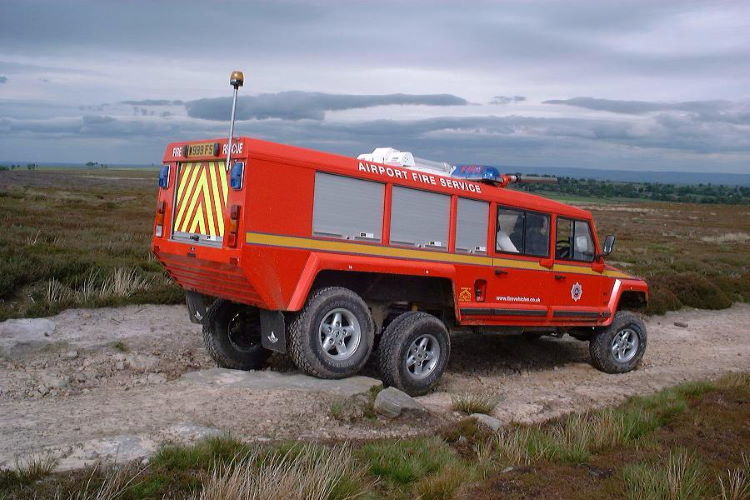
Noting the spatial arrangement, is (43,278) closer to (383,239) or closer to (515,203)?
(383,239)

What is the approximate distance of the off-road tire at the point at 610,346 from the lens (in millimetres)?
11305

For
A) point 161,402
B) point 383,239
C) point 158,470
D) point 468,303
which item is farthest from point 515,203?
point 158,470

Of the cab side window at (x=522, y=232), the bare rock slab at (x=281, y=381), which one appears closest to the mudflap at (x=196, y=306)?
the bare rock slab at (x=281, y=381)

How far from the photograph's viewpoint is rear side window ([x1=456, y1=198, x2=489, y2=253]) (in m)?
8.95

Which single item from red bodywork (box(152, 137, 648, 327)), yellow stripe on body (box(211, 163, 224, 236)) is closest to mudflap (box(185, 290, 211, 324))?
red bodywork (box(152, 137, 648, 327))

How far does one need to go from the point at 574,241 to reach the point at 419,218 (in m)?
3.28

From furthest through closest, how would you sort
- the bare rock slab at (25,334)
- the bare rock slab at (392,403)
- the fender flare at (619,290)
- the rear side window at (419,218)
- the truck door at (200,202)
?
1. the fender flare at (619,290)
2. the bare rock slab at (25,334)
3. the rear side window at (419,218)
4. the truck door at (200,202)
5. the bare rock slab at (392,403)

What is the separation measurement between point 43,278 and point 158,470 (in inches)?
350

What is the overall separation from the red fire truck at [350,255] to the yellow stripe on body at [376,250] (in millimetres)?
14

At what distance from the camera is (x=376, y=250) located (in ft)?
26.3

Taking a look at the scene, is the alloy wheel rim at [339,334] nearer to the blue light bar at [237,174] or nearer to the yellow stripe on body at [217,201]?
the yellow stripe on body at [217,201]

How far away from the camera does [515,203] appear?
382 inches

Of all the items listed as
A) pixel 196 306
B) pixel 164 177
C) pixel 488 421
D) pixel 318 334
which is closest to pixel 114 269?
pixel 196 306

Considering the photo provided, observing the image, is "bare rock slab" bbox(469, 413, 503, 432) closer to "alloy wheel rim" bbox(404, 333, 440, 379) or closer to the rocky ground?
the rocky ground
